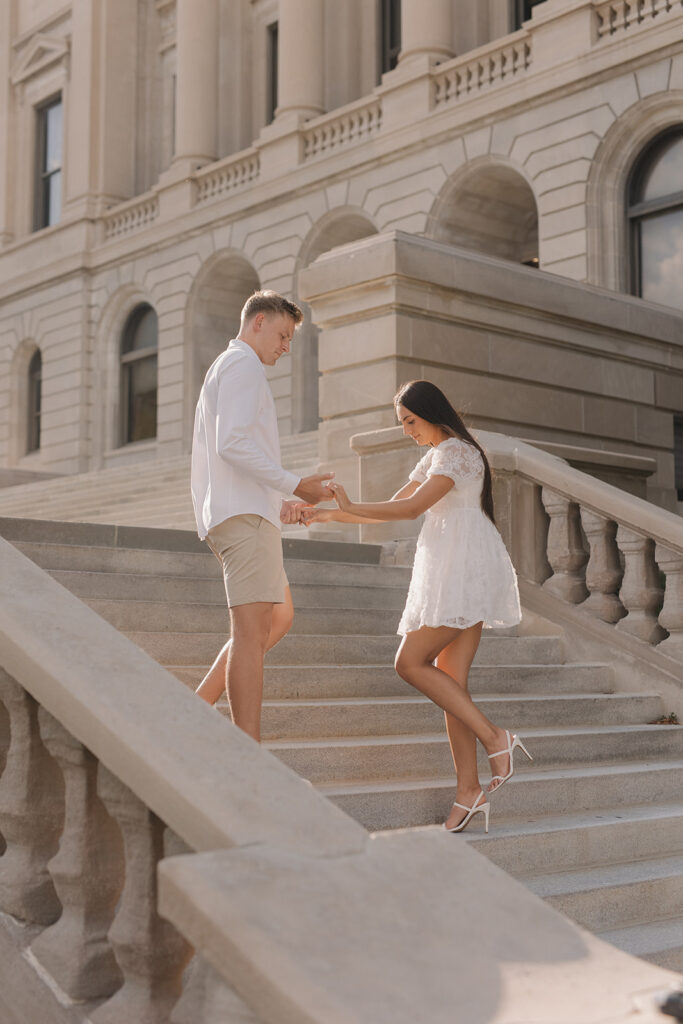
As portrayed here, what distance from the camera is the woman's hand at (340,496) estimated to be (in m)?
4.67

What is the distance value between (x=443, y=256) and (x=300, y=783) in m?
7.24

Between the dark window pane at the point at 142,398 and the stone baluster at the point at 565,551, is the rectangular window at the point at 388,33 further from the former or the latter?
the stone baluster at the point at 565,551

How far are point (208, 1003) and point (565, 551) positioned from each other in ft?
17.4

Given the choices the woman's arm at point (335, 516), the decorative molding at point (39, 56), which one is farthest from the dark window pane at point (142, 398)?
the woman's arm at point (335, 516)

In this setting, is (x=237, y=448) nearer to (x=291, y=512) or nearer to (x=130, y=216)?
(x=291, y=512)

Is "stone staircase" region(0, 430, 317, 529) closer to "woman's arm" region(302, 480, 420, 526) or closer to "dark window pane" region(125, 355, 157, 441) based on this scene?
"dark window pane" region(125, 355, 157, 441)

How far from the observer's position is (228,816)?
8.00 feet

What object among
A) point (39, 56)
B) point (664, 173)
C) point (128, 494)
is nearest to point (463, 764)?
point (128, 494)

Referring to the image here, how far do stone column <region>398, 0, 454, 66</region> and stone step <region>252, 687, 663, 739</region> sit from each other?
17135mm

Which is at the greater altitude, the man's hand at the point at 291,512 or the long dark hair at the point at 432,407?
the long dark hair at the point at 432,407

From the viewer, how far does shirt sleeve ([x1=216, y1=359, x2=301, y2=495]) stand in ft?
13.9

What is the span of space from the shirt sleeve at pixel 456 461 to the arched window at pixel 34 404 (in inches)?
Result: 1079

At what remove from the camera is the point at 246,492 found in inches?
170

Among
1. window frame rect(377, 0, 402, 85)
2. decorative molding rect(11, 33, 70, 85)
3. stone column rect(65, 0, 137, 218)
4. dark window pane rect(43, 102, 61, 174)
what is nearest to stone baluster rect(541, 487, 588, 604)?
window frame rect(377, 0, 402, 85)
